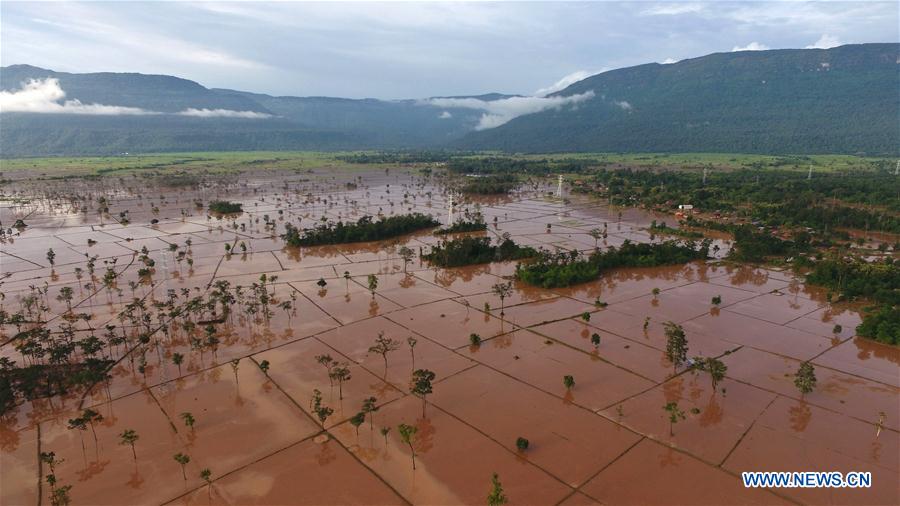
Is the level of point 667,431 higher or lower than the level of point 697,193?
lower

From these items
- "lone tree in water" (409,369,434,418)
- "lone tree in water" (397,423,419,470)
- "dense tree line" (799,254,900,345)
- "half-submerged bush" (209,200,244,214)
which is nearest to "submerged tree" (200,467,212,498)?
"lone tree in water" (397,423,419,470)

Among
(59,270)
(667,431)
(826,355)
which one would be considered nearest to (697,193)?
(826,355)

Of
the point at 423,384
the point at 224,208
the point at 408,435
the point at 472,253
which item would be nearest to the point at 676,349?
the point at 423,384

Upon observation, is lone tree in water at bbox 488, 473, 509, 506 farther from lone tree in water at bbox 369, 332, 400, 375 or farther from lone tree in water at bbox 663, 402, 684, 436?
lone tree in water at bbox 369, 332, 400, 375

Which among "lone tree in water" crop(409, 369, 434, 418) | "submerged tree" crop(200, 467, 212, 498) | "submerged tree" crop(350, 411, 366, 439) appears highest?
"lone tree in water" crop(409, 369, 434, 418)

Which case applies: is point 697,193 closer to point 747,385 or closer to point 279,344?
point 747,385
